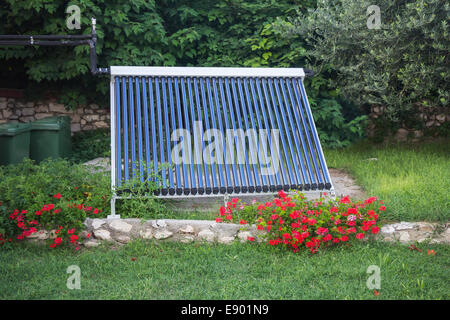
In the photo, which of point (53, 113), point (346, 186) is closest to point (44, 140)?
point (53, 113)

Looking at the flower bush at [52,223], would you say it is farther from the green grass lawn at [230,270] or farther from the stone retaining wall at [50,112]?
the stone retaining wall at [50,112]

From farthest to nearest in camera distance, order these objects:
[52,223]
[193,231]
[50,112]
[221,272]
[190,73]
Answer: [50,112] → [190,73] → [193,231] → [52,223] → [221,272]

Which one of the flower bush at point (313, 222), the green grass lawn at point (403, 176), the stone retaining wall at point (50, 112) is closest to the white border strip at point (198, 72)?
the green grass lawn at point (403, 176)

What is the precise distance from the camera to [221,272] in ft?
15.9

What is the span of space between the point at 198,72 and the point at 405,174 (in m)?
3.62

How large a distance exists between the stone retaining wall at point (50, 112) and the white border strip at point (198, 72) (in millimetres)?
4773

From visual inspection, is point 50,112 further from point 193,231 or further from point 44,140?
point 193,231

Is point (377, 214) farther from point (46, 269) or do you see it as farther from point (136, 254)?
point (46, 269)

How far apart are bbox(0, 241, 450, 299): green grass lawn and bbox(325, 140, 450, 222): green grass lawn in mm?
635

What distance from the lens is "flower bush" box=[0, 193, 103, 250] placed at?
543 cm

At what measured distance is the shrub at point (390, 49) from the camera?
8133mm

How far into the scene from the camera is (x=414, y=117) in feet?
33.6

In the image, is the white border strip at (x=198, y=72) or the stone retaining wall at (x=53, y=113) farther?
the stone retaining wall at (x=53, y=113)
